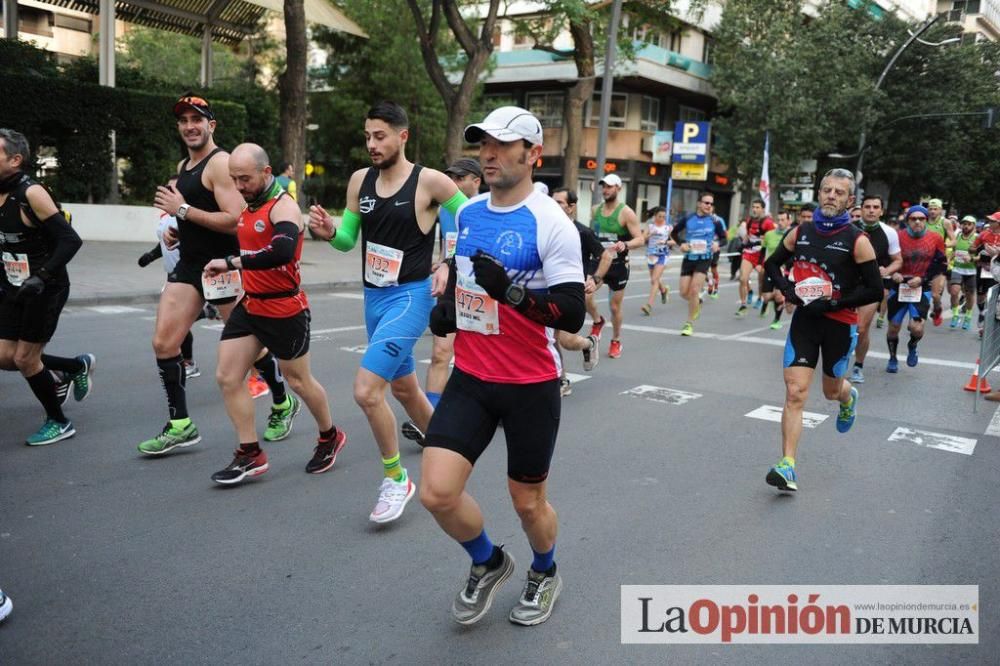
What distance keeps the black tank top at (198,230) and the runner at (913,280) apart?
7.31 m

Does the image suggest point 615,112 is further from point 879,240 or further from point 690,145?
point 879,240

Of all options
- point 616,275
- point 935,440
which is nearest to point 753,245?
point 616,275

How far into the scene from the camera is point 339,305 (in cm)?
1330

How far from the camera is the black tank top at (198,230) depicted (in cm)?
520

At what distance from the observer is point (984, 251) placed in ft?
29.3

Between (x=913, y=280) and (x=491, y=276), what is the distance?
8239 millimetres

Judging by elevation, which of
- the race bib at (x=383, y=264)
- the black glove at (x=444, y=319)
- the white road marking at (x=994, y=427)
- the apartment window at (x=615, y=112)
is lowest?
the white road marking at (x=994, y=427)

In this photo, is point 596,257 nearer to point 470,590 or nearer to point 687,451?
point 687,451

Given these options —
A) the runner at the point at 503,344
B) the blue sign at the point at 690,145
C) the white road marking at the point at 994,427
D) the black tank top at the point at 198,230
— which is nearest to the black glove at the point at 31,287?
the black tank top at the point at 198,230

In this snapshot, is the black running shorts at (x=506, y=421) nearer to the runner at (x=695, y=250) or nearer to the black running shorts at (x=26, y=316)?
the black running shorts at (x=26, y=316)

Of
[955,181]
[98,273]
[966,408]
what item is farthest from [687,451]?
[955,181]

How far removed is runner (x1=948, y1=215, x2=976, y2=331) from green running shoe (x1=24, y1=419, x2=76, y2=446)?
47.5ft

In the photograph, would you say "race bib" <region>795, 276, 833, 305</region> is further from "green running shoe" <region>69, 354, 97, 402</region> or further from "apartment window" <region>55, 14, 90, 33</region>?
"apartment window" <region>55, 14, 90, 33</region>

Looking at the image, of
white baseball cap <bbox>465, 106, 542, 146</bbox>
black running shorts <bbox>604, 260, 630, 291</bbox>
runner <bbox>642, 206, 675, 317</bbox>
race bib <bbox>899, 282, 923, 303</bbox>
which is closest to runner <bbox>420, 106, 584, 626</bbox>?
white baseball cap <bbox>465, 106, 542, 146</bbox>
